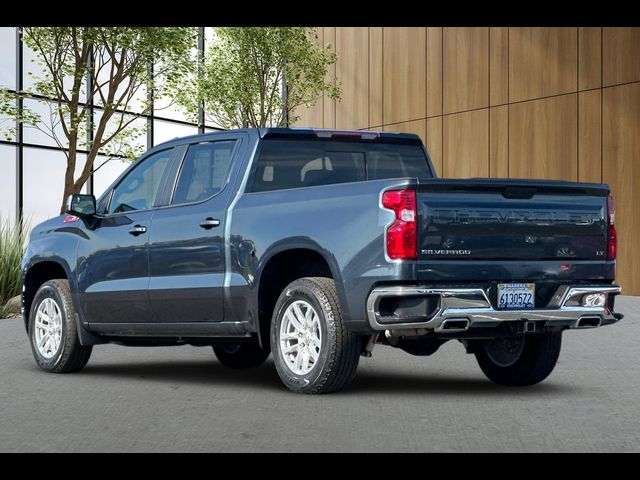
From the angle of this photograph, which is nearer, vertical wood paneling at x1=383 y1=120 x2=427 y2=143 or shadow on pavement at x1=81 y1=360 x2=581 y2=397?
shadow on pavement at x1=81 y1=360 x2=581 y2=397

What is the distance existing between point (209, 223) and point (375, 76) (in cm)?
2638

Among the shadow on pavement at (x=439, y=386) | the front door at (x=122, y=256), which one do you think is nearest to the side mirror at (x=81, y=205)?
→ the front door at (x=122, y=256)

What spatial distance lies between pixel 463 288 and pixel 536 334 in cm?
158

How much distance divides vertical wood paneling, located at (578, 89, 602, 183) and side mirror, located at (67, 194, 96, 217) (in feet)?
58.4

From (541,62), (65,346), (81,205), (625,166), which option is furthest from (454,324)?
(541,62)

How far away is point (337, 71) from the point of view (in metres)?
38.0

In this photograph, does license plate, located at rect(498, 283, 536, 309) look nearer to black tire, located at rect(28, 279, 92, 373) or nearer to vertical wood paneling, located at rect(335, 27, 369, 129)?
black tire, located at rect(28, 279, 92, 373)

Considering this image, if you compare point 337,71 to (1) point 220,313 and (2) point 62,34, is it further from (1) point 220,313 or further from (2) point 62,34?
(1) point 220,313

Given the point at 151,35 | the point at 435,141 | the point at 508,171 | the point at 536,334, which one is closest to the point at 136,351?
the point at 536,334

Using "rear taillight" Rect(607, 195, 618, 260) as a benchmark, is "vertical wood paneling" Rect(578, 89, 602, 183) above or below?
above

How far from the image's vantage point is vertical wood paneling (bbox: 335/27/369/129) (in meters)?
36.5

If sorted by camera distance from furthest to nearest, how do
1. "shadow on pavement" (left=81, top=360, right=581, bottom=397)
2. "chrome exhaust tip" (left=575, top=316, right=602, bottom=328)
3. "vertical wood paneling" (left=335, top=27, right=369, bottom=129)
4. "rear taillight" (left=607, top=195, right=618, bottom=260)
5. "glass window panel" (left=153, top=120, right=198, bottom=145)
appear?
"glass window panel" (left=153, top=120, right=198, bottom=145) < "vertical wood paneling" (left=335, top=27, right=369, bottom=129) < "shadow on pavement" (left=81, top=360, right=581, bottom=397) < "rear taillight" (left=607, top=195, right=618, bottom=260) < "chrome exhaust tip" (left=575, top=316, right=602, bottom=328)

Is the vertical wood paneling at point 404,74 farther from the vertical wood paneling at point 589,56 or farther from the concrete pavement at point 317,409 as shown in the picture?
the concrete pavement at point 317,409

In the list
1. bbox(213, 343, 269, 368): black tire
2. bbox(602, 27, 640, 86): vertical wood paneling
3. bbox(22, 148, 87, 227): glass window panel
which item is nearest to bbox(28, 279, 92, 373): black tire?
bbox(213, 343, 269, 368): black tire
